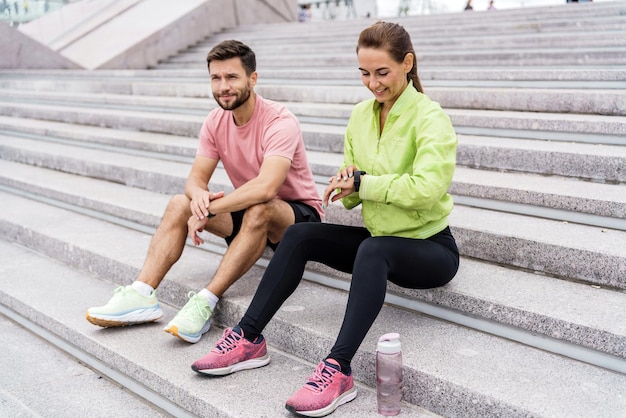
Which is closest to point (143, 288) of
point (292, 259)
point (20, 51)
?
point (292, 259)

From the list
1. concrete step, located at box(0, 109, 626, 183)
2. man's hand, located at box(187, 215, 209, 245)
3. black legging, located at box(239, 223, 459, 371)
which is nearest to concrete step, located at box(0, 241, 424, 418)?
black legging, located at box(239, 223, 459, 371)

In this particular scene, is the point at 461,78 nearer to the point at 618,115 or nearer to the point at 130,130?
the point at 618,115

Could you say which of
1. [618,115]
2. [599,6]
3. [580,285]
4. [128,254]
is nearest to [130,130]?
[128,254]

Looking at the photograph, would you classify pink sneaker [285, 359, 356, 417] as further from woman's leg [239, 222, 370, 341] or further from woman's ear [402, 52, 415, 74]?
woman's ear [402, 52, 415, 74]

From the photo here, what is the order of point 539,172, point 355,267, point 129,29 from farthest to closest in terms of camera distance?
point 129,29, point 539,172, point 355,267

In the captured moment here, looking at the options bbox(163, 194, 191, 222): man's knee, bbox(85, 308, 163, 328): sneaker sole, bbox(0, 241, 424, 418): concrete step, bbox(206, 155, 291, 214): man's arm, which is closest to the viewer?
bbox(0, 241, 424, 418): concrete step

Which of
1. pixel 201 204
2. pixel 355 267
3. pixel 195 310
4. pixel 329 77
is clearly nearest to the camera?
pixel 355 267

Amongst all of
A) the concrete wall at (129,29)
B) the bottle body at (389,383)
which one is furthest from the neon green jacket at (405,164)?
the concrete wall at (129,29)

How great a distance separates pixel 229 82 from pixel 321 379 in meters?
1.52

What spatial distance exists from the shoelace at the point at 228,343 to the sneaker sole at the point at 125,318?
0.63m

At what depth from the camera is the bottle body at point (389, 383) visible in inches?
91.0

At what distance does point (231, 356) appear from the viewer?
264 cm

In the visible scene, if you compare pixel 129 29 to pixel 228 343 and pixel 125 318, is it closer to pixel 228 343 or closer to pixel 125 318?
pixel 125 318

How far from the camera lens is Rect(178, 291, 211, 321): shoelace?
9.61 ft
